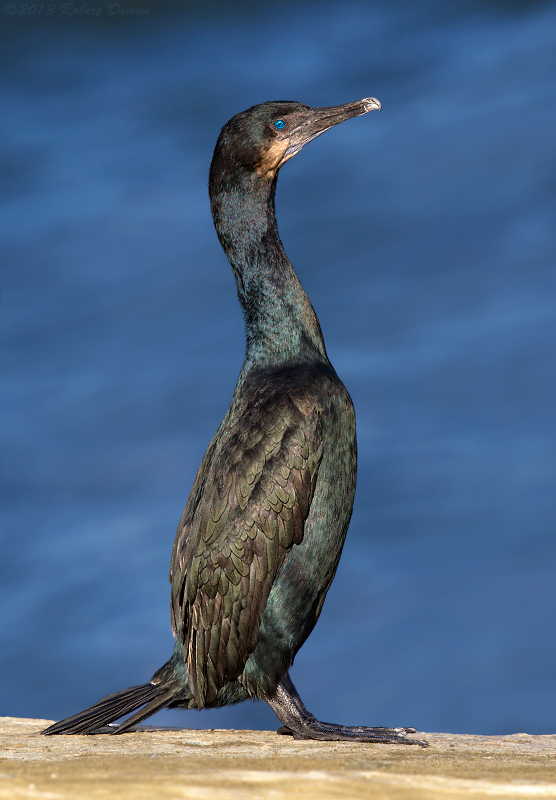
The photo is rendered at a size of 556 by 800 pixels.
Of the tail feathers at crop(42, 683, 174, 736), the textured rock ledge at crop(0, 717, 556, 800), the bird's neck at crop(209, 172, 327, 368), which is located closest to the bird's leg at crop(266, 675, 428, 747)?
the textured rock ledge at crop(0, 717, 556, 800)

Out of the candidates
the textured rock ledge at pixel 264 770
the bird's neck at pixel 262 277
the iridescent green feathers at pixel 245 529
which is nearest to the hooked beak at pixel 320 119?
the bird's neck at pixel 262 277

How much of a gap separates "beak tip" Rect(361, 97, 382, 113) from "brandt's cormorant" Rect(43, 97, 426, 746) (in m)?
1.77

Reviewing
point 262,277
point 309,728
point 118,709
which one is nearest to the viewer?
point 309,728

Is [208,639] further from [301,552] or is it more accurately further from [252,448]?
[252,448]

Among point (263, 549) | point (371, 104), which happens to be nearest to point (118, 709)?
point (263, 549)

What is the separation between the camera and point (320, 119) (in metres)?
6.04

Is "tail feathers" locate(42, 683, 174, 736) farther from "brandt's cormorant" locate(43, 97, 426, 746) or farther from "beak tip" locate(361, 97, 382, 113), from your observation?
"beak tip" locate(361, 97, 382, 113)

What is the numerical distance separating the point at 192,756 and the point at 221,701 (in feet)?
4.36

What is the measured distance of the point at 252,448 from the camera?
499cm

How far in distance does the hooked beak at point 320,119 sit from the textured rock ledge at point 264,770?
3672 millimetres

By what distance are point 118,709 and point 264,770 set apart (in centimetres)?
206

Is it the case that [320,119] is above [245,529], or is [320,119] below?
above

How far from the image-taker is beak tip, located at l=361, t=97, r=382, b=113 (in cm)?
609

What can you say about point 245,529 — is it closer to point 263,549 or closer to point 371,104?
point 263,549
